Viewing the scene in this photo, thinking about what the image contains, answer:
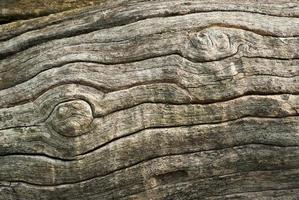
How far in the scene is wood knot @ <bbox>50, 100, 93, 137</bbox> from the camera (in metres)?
3.20

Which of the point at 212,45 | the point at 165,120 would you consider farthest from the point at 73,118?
the point at 212,45

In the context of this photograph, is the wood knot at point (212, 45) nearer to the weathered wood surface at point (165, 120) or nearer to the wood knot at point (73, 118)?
the weathered wood surface at point (165, 120)

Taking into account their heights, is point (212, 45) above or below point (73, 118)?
above

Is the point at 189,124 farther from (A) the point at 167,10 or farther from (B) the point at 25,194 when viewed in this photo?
(B) the point at 25,194

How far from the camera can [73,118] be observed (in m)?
3.21

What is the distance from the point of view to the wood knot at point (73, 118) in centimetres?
320

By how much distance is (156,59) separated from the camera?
11.0 feet

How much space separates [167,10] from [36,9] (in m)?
1.05

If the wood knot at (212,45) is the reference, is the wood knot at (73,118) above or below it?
below

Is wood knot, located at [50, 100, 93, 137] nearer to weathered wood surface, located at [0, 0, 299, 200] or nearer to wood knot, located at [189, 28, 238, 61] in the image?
weathered wood surface, located at [0, 0, 299, 200]

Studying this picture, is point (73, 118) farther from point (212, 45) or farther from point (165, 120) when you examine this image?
point (212, 45)

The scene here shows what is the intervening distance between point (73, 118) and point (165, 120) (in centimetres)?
56

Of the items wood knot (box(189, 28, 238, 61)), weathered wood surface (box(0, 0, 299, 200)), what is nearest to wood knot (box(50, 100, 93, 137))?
weathered wood surface (box(0, 0, 299, 200))

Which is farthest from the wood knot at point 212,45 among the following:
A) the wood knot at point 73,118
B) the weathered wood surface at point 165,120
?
the wood knot at point 73,118
